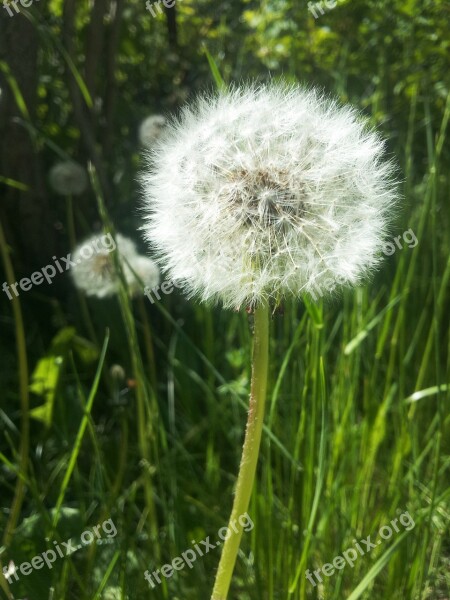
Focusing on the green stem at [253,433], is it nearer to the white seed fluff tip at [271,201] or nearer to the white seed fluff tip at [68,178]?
the white seed fluff tip at [271,201]

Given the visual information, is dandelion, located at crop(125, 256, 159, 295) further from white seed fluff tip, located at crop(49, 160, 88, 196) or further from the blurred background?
white seed fluff tip, located at crop(49, 160, 88, 196)

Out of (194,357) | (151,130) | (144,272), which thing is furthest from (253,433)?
(151,130)

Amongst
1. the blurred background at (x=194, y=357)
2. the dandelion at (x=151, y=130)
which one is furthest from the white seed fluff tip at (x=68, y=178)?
the dandelion at (x=151, y=130)

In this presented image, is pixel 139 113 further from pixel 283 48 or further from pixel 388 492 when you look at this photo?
pixel 388 492

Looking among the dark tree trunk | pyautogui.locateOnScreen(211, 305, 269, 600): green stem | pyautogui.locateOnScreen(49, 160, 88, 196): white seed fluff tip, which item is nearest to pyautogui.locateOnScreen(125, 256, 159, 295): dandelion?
pyautogui.locateOnScreen(49, 160, 88, 196): white seed fluff tip

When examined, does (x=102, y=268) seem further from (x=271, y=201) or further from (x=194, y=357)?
(x=271, y=201)
